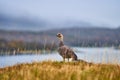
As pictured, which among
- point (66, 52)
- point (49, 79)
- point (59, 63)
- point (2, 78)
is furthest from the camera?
point (66, 52)

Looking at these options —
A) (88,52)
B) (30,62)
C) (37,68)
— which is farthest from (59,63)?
(88,52)

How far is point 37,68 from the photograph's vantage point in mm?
12961

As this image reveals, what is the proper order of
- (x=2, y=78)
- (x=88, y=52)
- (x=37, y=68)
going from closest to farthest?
(x=2, y=78) → (x=37, y=68) → (x=88, y=52)

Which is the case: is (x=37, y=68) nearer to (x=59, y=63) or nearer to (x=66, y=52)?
(x=59, y=63)

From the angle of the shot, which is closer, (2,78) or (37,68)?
(2,78)

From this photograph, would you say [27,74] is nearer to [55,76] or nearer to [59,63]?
[55,76]

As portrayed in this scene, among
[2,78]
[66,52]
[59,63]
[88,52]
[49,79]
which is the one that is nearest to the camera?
[49,79]

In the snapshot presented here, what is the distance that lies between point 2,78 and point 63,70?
1.92m

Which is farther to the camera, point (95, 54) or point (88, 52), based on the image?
point (88, 52)

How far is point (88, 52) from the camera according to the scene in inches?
808

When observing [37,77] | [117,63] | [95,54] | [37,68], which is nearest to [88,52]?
[95,54]

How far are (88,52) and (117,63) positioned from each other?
4.92 meters

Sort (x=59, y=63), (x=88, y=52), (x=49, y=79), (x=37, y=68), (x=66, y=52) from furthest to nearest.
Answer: (x=88, y=52) → (x=66, y=52) → (x=59, y=63) → (x=37, y=68) → (x=49, y=79)

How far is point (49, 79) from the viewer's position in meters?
11.4
